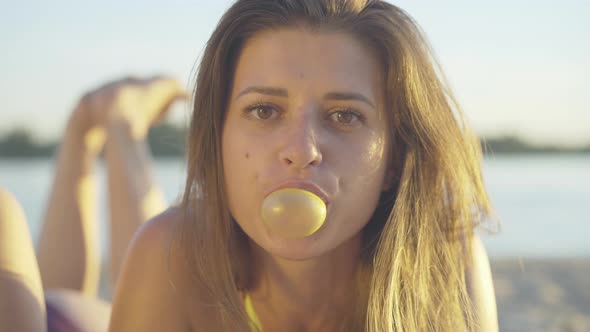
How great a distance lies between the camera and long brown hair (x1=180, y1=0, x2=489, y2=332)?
186 cm

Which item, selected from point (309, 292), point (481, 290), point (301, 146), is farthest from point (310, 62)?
point (481, 290)

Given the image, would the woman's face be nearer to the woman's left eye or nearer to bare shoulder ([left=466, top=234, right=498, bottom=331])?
the woman's left eye

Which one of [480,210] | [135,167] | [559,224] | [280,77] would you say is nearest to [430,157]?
[480,210]

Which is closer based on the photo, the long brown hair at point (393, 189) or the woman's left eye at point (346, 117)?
the woman's left eye at point (346, 117)

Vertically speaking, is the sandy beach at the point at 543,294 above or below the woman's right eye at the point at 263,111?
below

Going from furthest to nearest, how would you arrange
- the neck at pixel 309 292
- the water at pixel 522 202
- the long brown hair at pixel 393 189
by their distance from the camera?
the water at pixel 522 202 < the neck at pixel 309 292 < the long brown hair at pixel 393 189

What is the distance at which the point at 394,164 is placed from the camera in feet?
6.50

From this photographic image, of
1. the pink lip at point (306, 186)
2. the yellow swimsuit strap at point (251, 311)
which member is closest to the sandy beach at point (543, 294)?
the yellow swimsuit strap at point (251, 311)

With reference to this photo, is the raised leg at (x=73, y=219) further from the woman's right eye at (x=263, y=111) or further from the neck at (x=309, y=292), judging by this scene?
the woman's right eye at (x=263, y=111)

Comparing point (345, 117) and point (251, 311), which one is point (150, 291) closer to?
point (251, 311)

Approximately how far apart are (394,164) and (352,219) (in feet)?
0.81

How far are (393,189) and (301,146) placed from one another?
48cm

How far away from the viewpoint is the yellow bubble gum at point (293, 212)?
1637 mm

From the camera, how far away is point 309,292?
2.09 m
